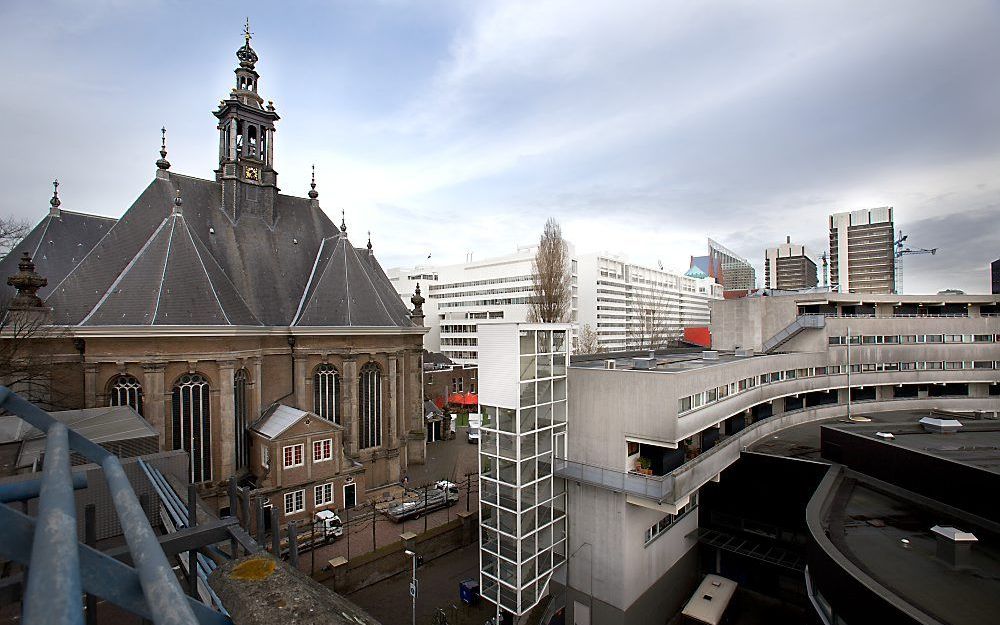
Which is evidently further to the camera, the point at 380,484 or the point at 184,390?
the point at 380,484

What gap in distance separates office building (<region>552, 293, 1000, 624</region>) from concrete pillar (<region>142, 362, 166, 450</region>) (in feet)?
62.4

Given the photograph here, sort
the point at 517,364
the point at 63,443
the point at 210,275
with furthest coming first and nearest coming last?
the point at 210,275, the point at 517,364, the point at 63,443

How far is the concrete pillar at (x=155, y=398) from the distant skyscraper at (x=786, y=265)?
Result: 15006cm

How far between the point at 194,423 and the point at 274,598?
2634 centimetres

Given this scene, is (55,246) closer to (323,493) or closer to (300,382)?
(300,382)

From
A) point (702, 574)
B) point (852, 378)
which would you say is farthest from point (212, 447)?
point (852, 378)

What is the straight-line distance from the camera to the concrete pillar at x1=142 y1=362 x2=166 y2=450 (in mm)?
23781

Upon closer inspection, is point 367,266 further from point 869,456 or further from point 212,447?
point 869,456

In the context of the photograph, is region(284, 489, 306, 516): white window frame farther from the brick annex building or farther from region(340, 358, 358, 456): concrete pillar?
region(340, 358, 358, 456): concrete pillar

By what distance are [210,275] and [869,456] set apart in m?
32.0

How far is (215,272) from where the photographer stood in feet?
90.0

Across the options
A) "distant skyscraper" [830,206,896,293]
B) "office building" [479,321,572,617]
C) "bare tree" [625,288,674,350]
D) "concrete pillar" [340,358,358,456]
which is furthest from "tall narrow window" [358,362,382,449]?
"distant skyscraper" [830,206,896,293]

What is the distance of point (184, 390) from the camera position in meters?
25.1

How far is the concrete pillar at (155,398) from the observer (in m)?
23.8
